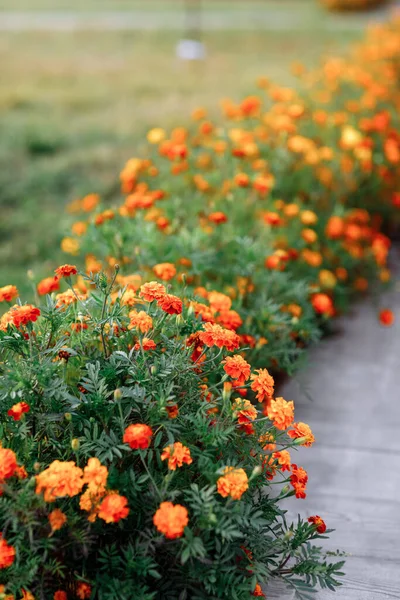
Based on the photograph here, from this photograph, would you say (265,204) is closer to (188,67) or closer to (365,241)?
(365,241)

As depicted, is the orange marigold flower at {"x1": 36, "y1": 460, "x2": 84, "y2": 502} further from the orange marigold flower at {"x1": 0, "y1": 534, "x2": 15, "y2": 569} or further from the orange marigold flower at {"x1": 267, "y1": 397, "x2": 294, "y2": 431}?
Result: the orange marigold flower at {"x1": 267, "y1": 397, "x2": 294, "y2": 431}

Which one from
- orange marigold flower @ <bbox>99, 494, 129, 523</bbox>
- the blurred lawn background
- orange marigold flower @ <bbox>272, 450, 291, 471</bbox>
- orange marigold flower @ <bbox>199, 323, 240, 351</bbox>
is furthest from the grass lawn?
orange marigold flower @ <bbox>99, 494, 129, 523</bbox>

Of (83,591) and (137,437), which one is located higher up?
(137,437)

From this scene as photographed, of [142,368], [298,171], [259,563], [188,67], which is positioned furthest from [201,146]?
[188,67]

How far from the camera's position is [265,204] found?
3.41m

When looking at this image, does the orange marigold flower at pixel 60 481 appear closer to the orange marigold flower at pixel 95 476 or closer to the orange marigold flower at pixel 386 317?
the orange marigold flower at pixel 95 476

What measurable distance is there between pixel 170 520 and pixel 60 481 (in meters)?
0.25

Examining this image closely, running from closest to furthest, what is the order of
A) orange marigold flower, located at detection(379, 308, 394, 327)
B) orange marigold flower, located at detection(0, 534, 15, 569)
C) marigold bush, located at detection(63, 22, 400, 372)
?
orange marigold flower, located at detection(0, 534, 15, 569), marigold bush, located at detection(63, 22, 400, 372), orange marigold flower, located at detection(379, 308, 394, 327)

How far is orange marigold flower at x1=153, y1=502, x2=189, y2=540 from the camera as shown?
1.47m

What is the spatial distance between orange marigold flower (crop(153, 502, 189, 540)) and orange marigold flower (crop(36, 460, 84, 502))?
0.60ft

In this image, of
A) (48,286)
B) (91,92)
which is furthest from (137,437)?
(91,92)

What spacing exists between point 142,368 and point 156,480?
0.28 meters

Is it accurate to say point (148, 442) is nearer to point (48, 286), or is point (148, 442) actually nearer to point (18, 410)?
point (18, 410)

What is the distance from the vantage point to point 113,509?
4.94 ft
